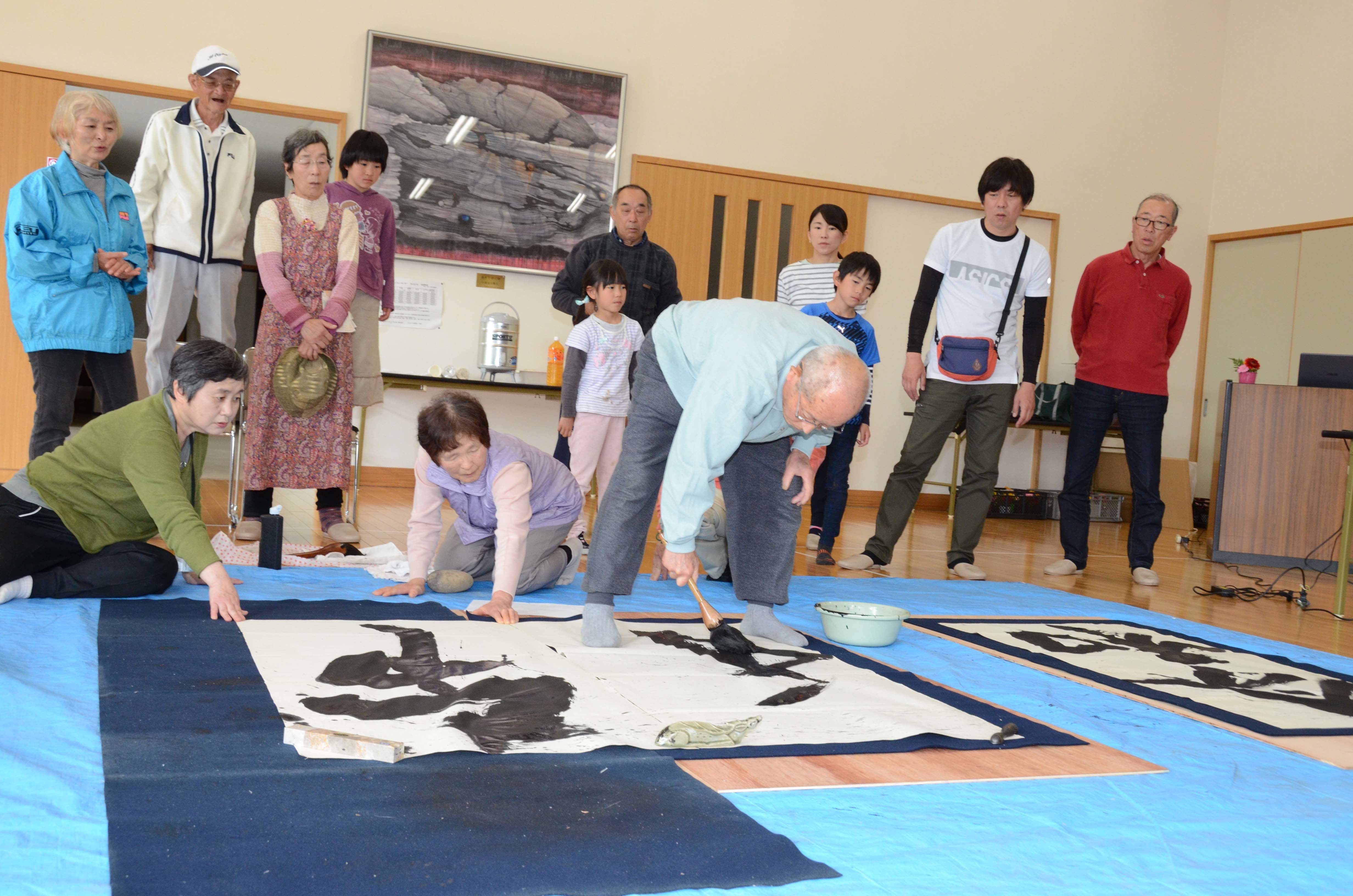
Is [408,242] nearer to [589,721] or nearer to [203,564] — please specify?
[203,564]

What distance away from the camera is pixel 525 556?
117 inches

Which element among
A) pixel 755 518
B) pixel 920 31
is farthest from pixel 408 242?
pixel 755 518

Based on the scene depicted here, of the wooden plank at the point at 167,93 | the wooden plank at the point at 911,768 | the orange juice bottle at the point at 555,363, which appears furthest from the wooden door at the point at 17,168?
the wooden plank at the point at 911,768

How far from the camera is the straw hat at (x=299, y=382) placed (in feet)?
11.8

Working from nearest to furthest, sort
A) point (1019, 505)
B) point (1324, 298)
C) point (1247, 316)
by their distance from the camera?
point (1324, 298), point (1019, 505), point (1247, 316)

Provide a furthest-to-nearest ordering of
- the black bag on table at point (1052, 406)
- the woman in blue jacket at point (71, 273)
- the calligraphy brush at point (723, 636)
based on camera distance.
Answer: the black bag on table at point (1052, 406) < the woman in blue jacket at point (71, 273) < the calligraphy brush at point (723, 636)

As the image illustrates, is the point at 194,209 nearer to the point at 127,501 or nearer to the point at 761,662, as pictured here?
the point at 127,501

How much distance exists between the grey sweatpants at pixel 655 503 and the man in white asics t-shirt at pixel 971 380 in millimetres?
1518

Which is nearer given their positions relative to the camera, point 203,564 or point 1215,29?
point 203,564

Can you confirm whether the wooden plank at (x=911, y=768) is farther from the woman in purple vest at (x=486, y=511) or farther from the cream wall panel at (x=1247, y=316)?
the cream wall panel at (x=1247, y=316)

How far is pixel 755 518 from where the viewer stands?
2539mm

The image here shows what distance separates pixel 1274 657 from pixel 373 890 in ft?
8.59

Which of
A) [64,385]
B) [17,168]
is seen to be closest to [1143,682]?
[64,385]

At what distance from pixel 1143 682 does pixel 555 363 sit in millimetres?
4346
